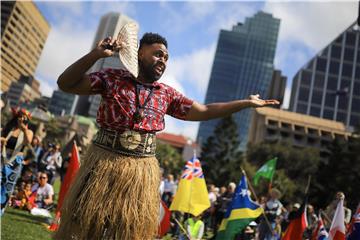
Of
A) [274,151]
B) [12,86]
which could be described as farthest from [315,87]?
[12,86]

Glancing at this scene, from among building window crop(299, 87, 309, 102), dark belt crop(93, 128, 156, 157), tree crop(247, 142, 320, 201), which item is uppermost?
building window crop(299, 87, 309, 102)

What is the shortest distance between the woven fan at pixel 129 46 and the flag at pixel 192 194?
6969 mm

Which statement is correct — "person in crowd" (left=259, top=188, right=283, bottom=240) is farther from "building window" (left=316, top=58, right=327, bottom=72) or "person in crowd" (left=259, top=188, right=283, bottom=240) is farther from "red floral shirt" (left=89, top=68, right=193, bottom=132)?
"building window" (left=316, top=58, right=327, bottom=72)

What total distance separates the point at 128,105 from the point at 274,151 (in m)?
68.1

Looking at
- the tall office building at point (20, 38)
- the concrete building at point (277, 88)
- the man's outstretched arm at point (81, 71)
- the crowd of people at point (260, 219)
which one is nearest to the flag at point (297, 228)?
the crowd of people at point (260, 219)

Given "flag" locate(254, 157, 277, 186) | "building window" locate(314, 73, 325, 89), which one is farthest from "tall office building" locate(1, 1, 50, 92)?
"flag" locate(254, 157, 277, 186)

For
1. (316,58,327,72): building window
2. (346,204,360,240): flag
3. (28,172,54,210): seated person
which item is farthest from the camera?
(316,58,327,72): building window

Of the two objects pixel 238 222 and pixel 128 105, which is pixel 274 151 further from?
pixel 128 105

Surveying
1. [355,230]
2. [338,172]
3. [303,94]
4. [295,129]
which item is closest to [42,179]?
[355,230]

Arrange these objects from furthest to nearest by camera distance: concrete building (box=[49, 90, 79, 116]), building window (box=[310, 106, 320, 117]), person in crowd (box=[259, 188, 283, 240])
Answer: concrete building (box=[49, 90, 79, 116]) < building window (box=[310, 106, 320, 117]) < person in crowd (box=[259, 188, 283, 240])

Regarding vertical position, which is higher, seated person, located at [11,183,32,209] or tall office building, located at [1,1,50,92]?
tall office building, located at [1,1,50,92]

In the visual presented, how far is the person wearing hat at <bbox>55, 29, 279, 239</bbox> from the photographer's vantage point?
2.69 meters

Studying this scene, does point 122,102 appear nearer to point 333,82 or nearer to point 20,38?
point 333,82

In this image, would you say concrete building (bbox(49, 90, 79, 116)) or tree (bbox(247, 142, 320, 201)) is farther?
concrete building (bbox(49, 90, 79, 116))
